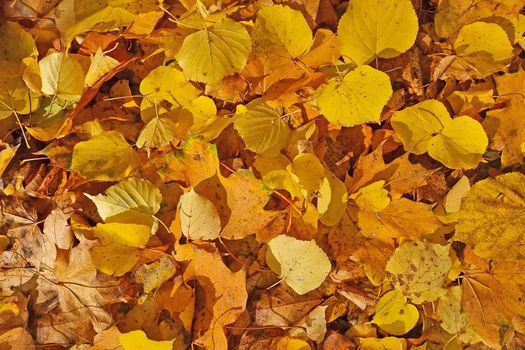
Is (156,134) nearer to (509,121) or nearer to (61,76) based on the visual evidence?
(61,76)

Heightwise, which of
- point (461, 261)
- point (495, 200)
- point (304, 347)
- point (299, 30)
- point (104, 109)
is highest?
point (299, 30)

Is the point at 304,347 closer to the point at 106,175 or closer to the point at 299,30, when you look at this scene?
the point at 106,175

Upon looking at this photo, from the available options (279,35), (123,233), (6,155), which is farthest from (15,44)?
(279,35)

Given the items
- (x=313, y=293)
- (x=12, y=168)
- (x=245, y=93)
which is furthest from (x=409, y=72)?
(x=12, y=168)

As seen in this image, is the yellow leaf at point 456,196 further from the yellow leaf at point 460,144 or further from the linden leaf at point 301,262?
the linden leaf at point 301,262

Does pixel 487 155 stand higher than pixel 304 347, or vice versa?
pixel 487 155

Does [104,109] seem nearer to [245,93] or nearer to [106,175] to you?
[106,175]

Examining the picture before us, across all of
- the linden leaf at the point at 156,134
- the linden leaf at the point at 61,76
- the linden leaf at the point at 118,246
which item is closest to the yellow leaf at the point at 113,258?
the linden leaf at the point at 118,246

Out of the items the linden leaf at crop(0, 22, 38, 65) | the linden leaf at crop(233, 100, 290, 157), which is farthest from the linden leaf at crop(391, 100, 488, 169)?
the linden leaf at crop(0, 22, 38, 65)
